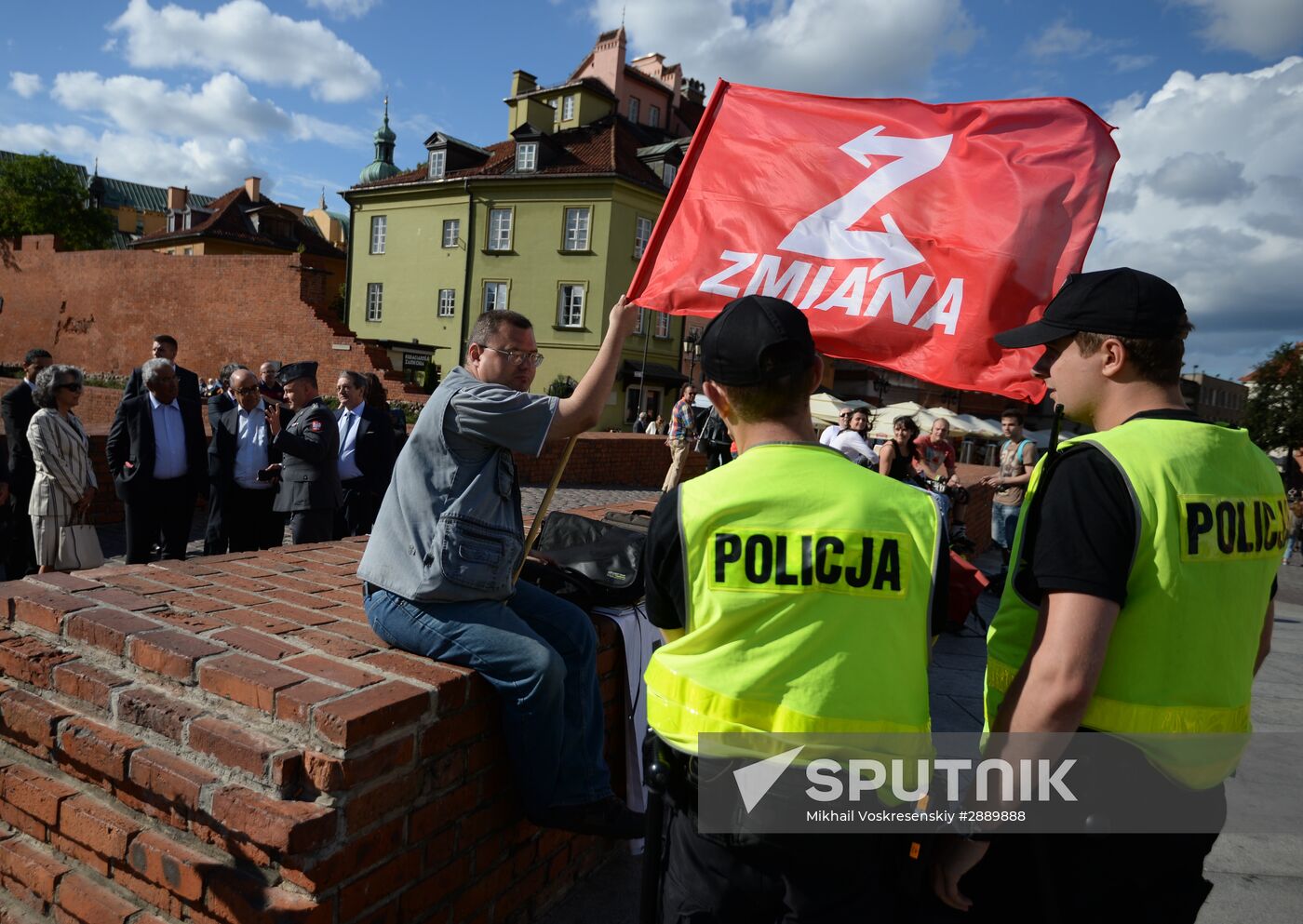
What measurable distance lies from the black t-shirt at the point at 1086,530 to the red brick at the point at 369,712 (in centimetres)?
145

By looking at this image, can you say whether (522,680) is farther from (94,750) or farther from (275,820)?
(94,750)

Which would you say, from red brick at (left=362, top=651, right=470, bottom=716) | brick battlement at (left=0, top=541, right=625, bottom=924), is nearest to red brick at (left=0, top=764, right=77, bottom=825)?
brick battlement at (left=0, top=541, right=625, bottom=924)

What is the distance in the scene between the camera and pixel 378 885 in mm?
2010

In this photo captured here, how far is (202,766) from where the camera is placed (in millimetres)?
2027

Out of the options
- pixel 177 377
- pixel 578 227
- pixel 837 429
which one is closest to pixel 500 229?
pixel 578 227

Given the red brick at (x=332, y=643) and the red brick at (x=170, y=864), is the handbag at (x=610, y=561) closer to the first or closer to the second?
the red brick at (x=332, y=643)

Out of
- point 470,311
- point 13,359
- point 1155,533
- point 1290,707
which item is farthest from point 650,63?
point 1155,533

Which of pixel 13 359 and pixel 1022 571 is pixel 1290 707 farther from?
pixel 13 359

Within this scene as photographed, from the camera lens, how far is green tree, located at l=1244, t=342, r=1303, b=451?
45.0 m

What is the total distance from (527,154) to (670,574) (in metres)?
35.1

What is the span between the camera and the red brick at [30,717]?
225 centimetres

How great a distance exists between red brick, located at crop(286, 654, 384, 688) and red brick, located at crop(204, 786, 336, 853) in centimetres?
30

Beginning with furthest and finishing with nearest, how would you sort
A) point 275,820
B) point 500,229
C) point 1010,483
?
point 500,229 < point 1010,483 < point 275,820

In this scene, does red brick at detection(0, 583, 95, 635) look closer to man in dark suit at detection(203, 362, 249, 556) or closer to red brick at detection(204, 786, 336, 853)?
red brick at detection(204, 786, 336, 853)
